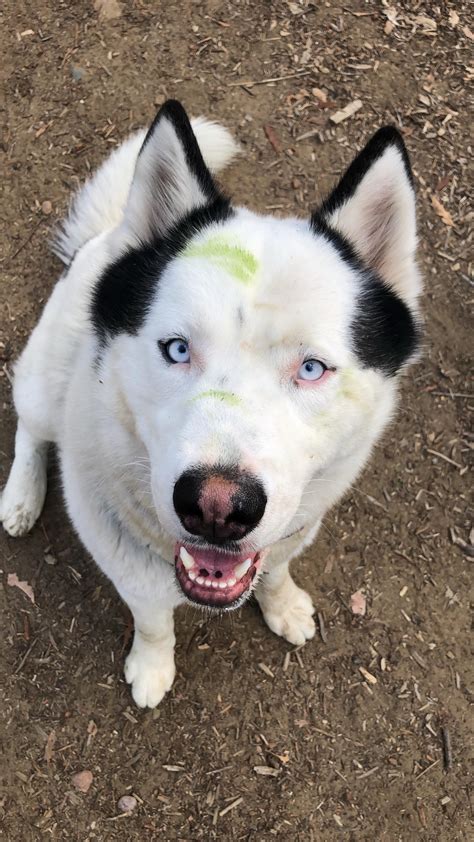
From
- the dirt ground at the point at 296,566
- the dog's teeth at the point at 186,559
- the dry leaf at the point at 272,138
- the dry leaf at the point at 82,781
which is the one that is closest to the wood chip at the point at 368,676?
the dirt ground at the point at 296,566

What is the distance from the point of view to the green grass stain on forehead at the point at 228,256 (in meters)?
1.87

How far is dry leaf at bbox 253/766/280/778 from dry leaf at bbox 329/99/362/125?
3733mm

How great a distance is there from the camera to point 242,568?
1964mm

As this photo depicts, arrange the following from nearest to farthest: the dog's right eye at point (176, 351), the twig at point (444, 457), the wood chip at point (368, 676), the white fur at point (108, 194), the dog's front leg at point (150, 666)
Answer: the dog's right eye at point (176, 351) → the dog's front leg at point (150, 666) → the white fur at point (108, 194) → the wood chip at point (368, 676) → the twig at point (444, 457)

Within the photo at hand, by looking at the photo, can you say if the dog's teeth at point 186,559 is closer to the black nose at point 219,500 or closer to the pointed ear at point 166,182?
the black nose at point 219,500

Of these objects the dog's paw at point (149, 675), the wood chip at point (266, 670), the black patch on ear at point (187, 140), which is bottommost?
the wood chip at point (266, 670)

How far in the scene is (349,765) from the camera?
3.12 metres

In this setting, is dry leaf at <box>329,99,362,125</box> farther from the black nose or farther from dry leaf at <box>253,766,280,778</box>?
dry leaf at <box>253,766,280,778</box>

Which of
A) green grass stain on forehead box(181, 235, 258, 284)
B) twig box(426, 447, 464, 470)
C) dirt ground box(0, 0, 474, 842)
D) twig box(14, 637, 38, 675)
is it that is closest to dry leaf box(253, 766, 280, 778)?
dirt ground box(0, 0, 474, 842)

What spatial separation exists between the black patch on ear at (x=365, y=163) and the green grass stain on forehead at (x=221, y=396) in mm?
772

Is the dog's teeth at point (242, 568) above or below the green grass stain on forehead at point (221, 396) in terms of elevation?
below

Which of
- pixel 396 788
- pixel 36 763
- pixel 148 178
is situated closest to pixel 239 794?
pixel 396 788

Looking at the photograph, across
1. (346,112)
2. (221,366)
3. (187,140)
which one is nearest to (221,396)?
(221,366)

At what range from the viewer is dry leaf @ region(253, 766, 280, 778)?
10.1ft
